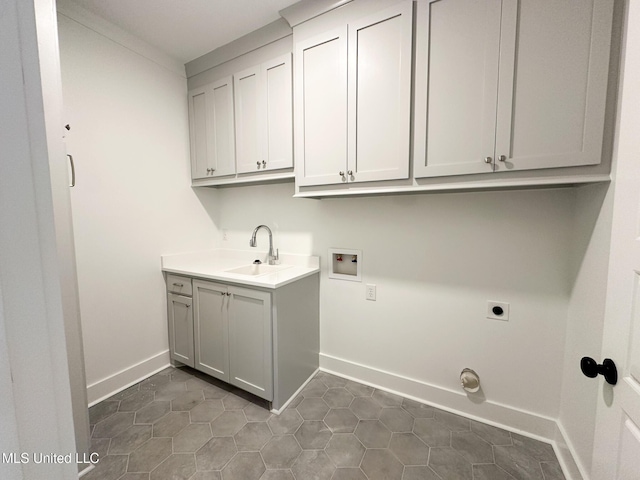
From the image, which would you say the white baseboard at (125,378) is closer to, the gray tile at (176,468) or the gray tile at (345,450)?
the gray tile at (176,468)

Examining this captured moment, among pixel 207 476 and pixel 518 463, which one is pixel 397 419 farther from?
pixel 207 476

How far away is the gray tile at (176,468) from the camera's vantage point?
1.27m

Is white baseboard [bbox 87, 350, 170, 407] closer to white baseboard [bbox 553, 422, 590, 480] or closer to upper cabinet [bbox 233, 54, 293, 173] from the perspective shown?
upper cabinet [bbox 233, 54, 293, 173]

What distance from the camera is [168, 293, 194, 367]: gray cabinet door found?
2.09 meters

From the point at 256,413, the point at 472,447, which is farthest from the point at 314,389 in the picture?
the point at 472,447

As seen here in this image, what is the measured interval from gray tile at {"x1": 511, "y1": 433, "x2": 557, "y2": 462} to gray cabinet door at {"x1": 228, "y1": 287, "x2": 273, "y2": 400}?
4.83ft

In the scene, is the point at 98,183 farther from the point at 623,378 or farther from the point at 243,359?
the point at 623,378

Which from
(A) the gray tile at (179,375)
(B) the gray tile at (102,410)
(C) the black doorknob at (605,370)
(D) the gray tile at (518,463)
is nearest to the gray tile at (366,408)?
(D) the gray tile at (518,463)

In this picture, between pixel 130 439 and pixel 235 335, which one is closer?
pixel 130 439

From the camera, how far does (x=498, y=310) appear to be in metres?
1.56

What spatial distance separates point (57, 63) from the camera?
1.14 metres

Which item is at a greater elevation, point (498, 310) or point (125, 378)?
point (498, 310)

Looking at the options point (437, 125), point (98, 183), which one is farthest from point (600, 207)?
point (98, 183)

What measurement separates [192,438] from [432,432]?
1406mm
